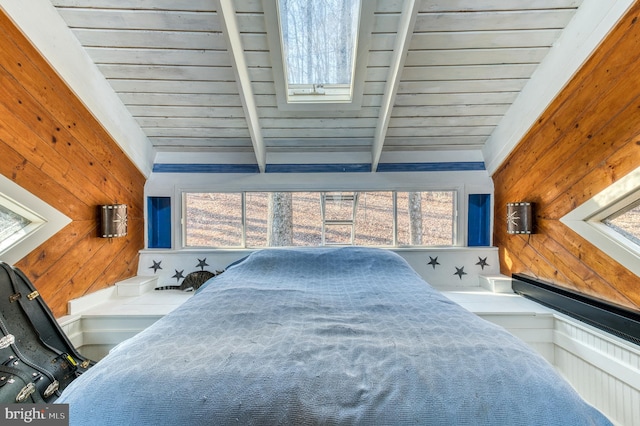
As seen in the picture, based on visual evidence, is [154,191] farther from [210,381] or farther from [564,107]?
[564,107]

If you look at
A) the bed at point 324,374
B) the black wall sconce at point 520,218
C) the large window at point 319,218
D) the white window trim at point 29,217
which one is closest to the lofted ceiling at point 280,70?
the large window at point 319,218

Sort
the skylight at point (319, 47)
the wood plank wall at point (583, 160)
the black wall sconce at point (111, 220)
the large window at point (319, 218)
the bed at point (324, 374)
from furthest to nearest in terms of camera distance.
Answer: the large window at point (319, 218)
the black wall sconce at point (111, 220)
the skylight at point (319, 47)
the wood plank wall at point (583, 160)
the bed at point (324, 374)

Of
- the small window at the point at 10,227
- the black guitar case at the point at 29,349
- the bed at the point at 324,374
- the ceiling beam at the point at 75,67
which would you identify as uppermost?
the ceiling beam at the point at 75,67

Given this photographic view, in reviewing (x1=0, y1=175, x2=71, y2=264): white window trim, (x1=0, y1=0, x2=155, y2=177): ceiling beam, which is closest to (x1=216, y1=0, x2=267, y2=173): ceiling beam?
(x1=0, y1=0, x2=155, y2=177): ceiling beam

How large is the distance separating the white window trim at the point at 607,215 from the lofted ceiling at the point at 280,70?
96cm

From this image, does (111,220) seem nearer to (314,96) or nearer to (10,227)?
(10,227)

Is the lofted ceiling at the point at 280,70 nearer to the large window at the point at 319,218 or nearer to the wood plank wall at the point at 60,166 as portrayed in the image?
the wood plank wall at the point at 60,166

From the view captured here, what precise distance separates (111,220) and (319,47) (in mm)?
1921

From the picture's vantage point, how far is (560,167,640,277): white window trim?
1622 millimetres

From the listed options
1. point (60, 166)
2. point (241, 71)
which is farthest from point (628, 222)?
point (60, 166)

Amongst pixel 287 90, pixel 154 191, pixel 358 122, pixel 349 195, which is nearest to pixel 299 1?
pixel 287 90

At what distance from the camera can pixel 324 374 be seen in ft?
2.99

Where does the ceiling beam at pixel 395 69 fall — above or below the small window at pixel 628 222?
above

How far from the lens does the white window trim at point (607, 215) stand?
1622 mm
